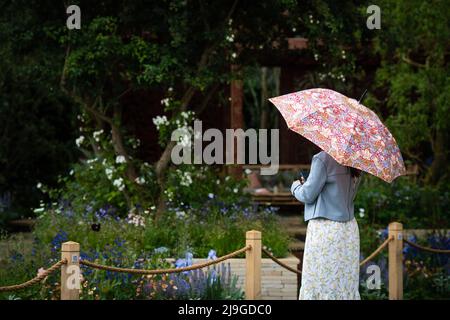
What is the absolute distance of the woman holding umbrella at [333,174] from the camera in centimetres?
645

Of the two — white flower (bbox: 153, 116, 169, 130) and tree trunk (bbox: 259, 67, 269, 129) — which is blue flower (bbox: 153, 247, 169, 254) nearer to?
white flower (bbox: 153, 116, 169, 130)

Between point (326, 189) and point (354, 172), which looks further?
point (354, 172)

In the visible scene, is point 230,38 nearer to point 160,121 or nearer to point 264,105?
point 160,121

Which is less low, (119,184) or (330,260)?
(119,184)

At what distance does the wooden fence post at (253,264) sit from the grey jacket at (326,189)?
1.05 metres

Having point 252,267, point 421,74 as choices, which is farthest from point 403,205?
point 252,267

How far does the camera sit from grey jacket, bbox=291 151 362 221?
6586 mm

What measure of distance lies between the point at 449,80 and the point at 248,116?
16.1 m

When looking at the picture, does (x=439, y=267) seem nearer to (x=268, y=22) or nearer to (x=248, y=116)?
(x=268, y=22)

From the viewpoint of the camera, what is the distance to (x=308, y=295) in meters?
6.84

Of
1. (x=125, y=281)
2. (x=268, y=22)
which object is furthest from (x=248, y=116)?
(x=125, y=281)

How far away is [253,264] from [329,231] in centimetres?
124

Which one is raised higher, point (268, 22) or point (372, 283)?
point (268, 22)

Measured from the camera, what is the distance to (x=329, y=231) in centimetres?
669
